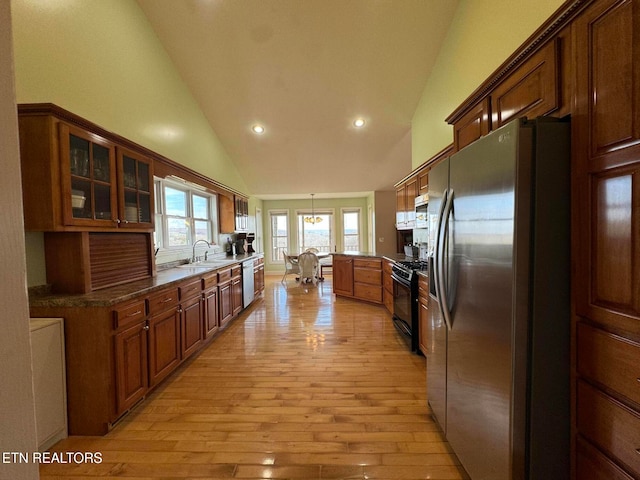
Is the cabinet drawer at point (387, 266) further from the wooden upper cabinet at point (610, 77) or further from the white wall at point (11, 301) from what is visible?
the white wall at point (11, 301)

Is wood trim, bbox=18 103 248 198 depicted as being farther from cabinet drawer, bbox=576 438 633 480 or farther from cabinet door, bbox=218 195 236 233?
cabinet drawer, bbox=576 438 633 480

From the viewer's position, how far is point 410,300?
312cm

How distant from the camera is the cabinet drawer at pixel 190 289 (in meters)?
2.85

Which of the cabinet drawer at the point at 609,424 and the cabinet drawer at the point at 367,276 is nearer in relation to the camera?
the cabinet drawer at the point at 609,424

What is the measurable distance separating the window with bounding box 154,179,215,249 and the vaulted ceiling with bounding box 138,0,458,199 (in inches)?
46.6

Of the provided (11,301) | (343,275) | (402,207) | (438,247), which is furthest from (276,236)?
(11,301)

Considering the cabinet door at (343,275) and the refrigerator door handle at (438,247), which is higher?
the refrigerator door handle at (438,247)

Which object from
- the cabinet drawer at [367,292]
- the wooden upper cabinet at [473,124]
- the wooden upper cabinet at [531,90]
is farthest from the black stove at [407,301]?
the wooden upper cabinet at [531,90]

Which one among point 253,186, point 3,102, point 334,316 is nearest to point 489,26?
point 3,102

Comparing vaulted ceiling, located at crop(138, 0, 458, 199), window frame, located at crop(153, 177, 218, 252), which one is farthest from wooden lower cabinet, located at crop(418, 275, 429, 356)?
window frame, located at crop(153, 177, 218, 252)

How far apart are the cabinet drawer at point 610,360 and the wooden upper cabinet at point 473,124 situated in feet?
4.41

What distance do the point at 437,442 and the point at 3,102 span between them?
2.38m

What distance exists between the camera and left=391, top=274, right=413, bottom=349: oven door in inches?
125

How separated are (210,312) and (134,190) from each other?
5.19 feet
